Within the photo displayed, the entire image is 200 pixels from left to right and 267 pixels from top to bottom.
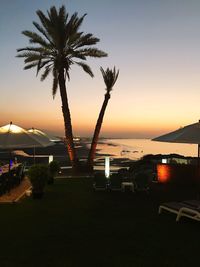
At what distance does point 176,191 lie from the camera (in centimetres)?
1265

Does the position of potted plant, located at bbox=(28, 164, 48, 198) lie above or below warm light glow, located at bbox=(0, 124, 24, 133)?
below

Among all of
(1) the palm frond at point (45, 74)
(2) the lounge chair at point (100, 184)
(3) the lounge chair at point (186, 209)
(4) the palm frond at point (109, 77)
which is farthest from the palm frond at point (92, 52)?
(3) the lounge chair at point (186, 209)

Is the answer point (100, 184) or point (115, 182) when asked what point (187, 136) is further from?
point (100, 184)

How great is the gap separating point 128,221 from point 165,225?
0.92 meters

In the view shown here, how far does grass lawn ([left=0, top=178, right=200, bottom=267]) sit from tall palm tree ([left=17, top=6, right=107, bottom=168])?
34.2ft

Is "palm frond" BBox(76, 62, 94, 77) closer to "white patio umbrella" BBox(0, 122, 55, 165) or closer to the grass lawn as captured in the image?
"white patio umbrella" BBox(0, 122, 55, 165)

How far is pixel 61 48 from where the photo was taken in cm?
1955

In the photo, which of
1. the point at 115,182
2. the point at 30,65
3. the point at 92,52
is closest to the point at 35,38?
the point at 30,65

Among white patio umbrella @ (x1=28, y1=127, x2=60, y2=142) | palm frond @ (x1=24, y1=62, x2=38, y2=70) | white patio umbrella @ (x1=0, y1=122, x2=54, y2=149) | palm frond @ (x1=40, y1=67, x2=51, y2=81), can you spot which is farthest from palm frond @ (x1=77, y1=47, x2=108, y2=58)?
white patio umbrella @ (x1=0, y1=122, x2=54, y2=149)

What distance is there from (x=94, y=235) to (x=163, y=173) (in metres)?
8.92

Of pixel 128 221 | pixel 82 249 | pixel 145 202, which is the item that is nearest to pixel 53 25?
pixel 145 202

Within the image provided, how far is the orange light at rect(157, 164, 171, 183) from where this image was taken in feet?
48.0

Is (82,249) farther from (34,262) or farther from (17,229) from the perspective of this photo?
(17,229)

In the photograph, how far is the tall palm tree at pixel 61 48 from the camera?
1928cm
